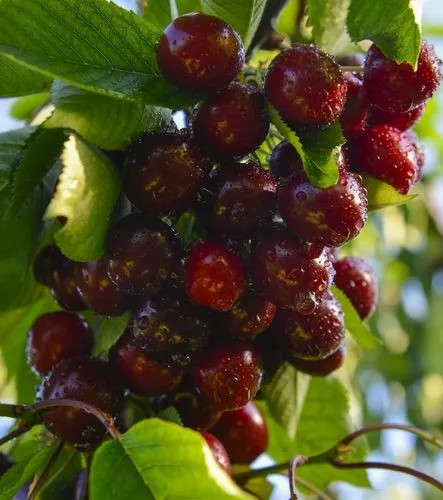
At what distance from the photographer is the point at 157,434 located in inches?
26.8

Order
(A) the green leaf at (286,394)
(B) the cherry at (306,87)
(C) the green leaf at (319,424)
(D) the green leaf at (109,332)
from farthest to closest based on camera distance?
(C) the green leaf at (319,424), (A) the green leaf at (286,394), (D) the green leaf at (109,332), (B) the cherry at (306,87)

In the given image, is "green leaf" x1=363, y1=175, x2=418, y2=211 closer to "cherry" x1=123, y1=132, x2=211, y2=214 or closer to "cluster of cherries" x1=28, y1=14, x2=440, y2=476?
"cluster of cherries" x1=28, y1=14, x2=440, y2=476

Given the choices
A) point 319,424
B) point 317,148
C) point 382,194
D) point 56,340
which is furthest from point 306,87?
point 319,424

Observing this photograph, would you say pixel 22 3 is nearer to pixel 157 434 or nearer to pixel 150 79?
pixel 150 79

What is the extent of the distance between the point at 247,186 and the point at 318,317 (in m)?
0.16

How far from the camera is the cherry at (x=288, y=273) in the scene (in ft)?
2.37

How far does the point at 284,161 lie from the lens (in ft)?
2.55

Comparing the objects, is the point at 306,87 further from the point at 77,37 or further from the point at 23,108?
the point at 23,108

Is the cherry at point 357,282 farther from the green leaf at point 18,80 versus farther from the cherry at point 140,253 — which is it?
the green leaf at point 18,80

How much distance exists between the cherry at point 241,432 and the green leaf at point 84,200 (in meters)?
0.31

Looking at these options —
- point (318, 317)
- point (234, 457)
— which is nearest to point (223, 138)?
point (318, 317)

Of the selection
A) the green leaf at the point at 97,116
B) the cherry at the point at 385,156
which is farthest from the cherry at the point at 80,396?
the cherry at the point at 385,156

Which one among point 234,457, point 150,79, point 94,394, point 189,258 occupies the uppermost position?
point 150,79

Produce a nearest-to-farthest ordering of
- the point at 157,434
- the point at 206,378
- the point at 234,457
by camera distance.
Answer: the point at 157,434
the point at 206,378
the point at 234,457
